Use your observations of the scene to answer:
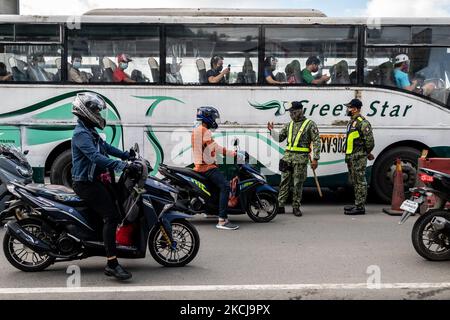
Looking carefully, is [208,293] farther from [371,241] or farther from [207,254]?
[371,241]

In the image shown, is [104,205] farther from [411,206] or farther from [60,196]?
[411,206]

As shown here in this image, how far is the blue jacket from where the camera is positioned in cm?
501

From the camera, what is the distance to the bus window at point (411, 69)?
372 inches

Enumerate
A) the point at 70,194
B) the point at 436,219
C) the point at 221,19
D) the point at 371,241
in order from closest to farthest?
the point at 70,194
the point at 436,219
the point at 371,241
the point at 221,19

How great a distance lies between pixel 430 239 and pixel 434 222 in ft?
0.66

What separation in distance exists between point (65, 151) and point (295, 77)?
4.15 m

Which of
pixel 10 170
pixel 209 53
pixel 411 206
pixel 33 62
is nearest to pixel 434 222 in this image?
pixel 411 206

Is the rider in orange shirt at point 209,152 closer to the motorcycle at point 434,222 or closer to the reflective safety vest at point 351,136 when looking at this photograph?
the reflective safety vest at point 351,136

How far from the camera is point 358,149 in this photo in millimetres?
8859

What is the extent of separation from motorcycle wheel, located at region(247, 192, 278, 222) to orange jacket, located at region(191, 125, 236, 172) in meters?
0.90

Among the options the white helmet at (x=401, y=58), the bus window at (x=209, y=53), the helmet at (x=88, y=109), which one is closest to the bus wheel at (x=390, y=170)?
the white helmet at (x=401, y=58)

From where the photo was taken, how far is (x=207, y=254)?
20.7 ft
